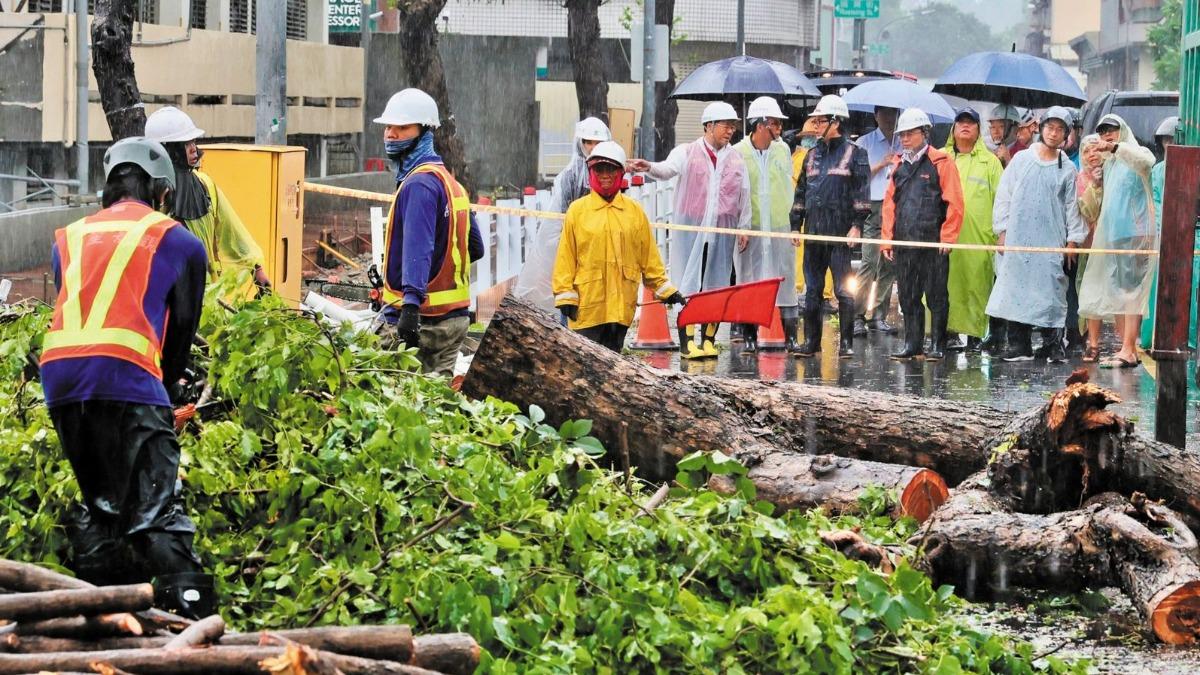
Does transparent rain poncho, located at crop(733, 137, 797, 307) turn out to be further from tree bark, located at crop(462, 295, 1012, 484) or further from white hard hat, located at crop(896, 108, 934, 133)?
tree bark, located at crop(462, 295, 1012, 484)

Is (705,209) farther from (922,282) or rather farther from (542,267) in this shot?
(922,282)

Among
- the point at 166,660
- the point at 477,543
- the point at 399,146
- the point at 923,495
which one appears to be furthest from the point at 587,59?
the point at 166,660

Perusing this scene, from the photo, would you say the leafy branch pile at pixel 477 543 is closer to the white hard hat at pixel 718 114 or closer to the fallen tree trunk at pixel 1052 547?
the fallen tree trunk at pixel 1052 547

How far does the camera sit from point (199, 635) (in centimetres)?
470

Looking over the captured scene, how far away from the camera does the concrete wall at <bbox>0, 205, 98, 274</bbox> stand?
698 inches

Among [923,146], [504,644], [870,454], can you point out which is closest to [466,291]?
[870,454]

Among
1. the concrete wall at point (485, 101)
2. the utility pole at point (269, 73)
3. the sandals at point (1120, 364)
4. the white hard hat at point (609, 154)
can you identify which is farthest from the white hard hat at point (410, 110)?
the concrete wall at point (485, 101)

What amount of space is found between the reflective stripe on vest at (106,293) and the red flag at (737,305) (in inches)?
280

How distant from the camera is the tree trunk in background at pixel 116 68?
16.0 meters

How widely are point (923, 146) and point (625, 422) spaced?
6781 millimetres

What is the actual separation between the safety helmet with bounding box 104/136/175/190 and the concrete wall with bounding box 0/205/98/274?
1244cm

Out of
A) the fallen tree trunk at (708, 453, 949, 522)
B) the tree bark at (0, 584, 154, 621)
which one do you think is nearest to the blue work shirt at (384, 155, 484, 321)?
the fallen tree trunk at (708, 453, 949, 522)

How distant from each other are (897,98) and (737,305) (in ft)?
27.4

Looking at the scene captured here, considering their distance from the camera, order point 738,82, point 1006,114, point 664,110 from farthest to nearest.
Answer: point 664,110, point 738,82, point 1006,114
